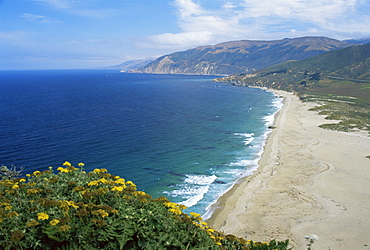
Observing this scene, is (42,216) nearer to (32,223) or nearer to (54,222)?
(32,223)

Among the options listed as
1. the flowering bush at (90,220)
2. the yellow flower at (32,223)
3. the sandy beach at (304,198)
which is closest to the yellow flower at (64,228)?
the flowering bush at (90,220)

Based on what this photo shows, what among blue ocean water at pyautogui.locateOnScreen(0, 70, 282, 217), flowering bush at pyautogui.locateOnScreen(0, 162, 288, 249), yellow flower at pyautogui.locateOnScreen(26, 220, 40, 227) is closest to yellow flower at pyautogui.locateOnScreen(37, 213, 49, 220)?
flowering bush at pyautogui.locateOnScreen(0, 162, 288, 249)

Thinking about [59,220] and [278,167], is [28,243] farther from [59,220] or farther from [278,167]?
[278,167]

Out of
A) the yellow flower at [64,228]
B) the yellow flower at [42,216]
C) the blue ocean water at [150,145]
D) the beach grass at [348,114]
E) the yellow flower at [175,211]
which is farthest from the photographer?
the beach grass at [348,114]

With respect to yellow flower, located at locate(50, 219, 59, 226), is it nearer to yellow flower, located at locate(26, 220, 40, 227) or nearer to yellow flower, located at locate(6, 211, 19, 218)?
yellow flower, located at locate(26, 220, 40, 227)

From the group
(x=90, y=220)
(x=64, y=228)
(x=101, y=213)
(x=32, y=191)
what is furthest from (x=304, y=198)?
(x=32, y=191)

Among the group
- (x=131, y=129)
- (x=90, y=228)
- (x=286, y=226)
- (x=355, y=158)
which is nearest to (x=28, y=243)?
(x=90, y=228)

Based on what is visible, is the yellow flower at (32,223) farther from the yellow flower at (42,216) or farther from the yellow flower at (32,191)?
the yellow flower at (32,191)
